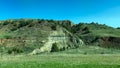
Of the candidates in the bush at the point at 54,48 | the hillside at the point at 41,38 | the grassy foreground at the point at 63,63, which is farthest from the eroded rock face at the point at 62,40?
the grassy foreground at the point at 63,63

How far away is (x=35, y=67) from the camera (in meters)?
33.7

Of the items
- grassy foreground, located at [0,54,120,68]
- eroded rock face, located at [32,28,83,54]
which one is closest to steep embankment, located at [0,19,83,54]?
eroded rock face, located at [32,28,83,54]

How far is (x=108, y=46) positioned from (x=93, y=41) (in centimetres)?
748

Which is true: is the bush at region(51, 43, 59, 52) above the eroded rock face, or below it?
below

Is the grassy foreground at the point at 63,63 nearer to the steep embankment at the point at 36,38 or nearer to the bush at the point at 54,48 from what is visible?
the steep embankment at the point at 36,38

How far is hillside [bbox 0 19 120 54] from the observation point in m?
96.4

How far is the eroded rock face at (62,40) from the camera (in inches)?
4063

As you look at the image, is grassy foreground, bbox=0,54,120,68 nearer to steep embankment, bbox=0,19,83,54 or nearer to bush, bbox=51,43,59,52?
steep embankment, bbox=0,19,83,54

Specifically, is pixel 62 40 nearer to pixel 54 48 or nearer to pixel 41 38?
pixel 41 38

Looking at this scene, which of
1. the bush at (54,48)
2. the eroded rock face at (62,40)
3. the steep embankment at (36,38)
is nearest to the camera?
the bush at (54,48)

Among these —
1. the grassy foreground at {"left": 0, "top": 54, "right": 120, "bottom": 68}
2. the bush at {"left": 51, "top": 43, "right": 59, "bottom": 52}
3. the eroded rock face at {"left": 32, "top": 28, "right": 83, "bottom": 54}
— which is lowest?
the grassy foreground at {"left": 0, "top": 54, "right": 120, "bottom": 68}

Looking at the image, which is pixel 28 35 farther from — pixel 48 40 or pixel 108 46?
pixel 108 46

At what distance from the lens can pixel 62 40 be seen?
11044cm

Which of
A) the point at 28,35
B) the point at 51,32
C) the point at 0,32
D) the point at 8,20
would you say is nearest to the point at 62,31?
the point at 51,32
